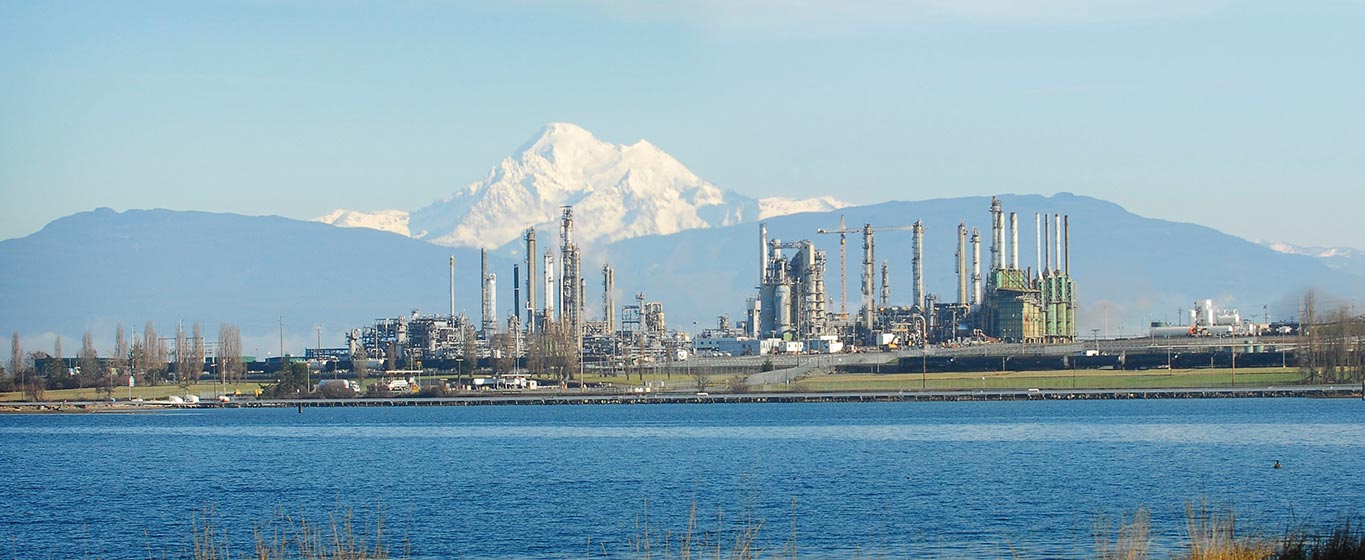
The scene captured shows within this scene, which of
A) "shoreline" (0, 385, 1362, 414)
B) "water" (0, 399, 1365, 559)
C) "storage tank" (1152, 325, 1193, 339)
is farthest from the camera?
"storage tank" (1152, 325, 1193, 339)

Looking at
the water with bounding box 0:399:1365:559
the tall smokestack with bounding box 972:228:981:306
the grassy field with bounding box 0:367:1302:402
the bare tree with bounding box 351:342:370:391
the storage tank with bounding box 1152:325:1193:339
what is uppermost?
the tall smokestack with bounding box 972:228:981:306

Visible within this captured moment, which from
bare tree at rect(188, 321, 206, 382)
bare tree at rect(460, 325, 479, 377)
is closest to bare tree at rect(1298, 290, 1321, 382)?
bare tree at rect(460, 325, 479, 377)

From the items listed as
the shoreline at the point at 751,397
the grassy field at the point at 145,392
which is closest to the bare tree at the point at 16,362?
the grassy field at the point at 145,392

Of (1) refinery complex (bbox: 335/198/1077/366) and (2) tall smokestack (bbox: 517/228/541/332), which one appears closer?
(1) refinery complex (bbox: 335/198/1077/366)

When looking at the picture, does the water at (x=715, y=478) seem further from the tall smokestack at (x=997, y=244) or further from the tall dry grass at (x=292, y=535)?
the tall smokestack at (x=997, y=244)

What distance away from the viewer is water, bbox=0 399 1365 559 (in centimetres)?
3834

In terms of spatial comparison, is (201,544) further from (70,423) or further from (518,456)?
(70,423)

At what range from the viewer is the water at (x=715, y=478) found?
38344 millimetres

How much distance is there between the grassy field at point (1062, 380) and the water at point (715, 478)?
2111 cm

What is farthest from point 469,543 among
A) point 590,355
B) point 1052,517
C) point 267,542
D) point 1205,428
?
point 590,355

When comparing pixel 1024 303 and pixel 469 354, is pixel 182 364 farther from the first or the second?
pixel 1024 303

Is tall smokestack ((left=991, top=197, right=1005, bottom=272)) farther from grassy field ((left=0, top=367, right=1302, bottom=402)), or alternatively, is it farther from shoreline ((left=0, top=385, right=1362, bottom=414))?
shoreline ((left=0, top=385, right=1362, bottom=414))

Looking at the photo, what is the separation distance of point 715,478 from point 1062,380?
74014mm

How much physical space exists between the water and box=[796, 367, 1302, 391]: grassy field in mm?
21114
